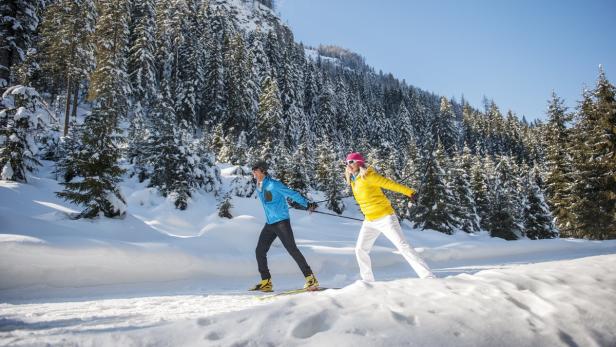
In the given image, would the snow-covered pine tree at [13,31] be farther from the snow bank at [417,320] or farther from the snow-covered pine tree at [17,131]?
the snow bank at [417,320]

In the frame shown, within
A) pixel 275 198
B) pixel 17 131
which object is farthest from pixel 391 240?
pixel 17 131

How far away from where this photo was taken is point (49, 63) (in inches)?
1264

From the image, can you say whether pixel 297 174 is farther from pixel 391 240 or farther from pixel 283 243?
pixel 391 240

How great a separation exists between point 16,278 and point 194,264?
2815 mm

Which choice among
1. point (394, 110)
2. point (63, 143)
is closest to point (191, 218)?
point (63, 143)

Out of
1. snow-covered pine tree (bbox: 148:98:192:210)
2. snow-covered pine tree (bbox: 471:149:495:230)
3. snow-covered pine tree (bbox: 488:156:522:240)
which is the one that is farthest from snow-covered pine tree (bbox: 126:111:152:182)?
snow-covered pine tree (bbox: 471:149:495:230)

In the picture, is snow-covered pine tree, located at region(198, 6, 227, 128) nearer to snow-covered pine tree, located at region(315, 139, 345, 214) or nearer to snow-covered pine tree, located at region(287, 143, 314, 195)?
snow-covered pine tree, located at region(315, 139, 345, 214)

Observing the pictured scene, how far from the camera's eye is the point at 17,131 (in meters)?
11.5

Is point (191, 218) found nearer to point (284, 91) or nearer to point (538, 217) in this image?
point (538, 217)

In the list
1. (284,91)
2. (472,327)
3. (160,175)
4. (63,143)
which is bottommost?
(472,327)

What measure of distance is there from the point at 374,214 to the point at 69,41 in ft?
113

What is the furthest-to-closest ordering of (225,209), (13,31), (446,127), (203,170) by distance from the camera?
(446,127) < (203,170) < (225,209) < (13,31)

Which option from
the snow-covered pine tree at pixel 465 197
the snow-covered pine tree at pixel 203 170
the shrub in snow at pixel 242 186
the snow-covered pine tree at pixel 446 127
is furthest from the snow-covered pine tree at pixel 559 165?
the snow-covered pine tree at pixel 446 127

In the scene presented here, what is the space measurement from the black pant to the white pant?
98cm
